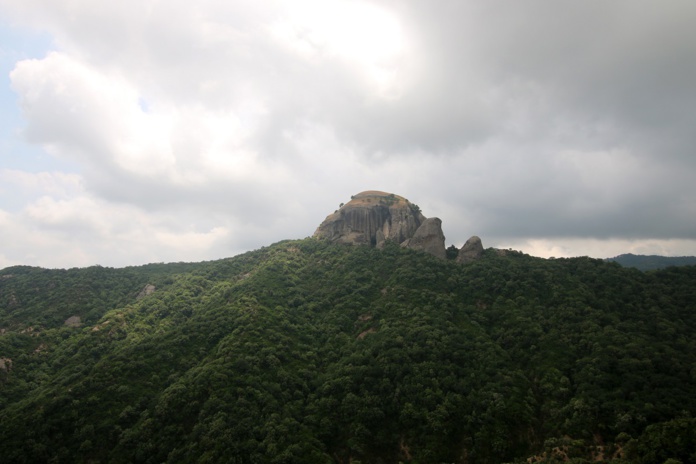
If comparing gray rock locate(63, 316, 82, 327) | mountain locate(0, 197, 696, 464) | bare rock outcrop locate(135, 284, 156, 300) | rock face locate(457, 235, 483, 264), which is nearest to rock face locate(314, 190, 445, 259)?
rock face locate(457, 235, 483, 264)

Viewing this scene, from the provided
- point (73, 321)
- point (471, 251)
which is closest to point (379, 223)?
point (471, 251)

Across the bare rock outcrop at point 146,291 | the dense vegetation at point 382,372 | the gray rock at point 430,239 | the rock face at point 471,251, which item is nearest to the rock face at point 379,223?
the gray rock at point 430,239

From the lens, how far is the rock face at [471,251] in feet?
435

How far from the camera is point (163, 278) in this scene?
516 feet

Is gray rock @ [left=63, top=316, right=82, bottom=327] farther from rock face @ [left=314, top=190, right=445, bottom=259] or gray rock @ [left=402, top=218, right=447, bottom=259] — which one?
gray rock @ [left=402, top=218, right=447, bottom=259]

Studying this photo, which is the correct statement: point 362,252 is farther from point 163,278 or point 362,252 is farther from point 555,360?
point 163,278

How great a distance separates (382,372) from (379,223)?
288 ft

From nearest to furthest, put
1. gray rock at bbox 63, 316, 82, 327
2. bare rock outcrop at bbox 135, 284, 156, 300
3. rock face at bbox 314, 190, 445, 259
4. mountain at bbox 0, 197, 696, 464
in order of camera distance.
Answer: mountain at bbox 0, 197, 696, 464 < gray rock at bbox 63, 316, 82, 327 < bare rock outcrop at bbox 135, 284, 156, 300 < rock face at bbox 314, 190, 445, 259

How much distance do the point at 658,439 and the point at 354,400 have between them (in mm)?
46750

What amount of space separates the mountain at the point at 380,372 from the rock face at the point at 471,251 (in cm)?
1044

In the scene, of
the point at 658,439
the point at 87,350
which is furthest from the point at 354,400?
the point at 87,350

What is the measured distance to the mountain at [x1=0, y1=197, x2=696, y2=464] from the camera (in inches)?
2408

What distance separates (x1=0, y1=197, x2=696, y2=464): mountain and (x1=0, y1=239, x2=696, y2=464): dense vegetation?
348 mm

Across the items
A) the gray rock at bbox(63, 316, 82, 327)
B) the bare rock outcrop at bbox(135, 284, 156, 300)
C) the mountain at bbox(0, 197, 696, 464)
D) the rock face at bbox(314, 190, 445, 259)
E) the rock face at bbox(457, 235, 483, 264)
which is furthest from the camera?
the rock face at bbox(314, 190, 445, 259)
